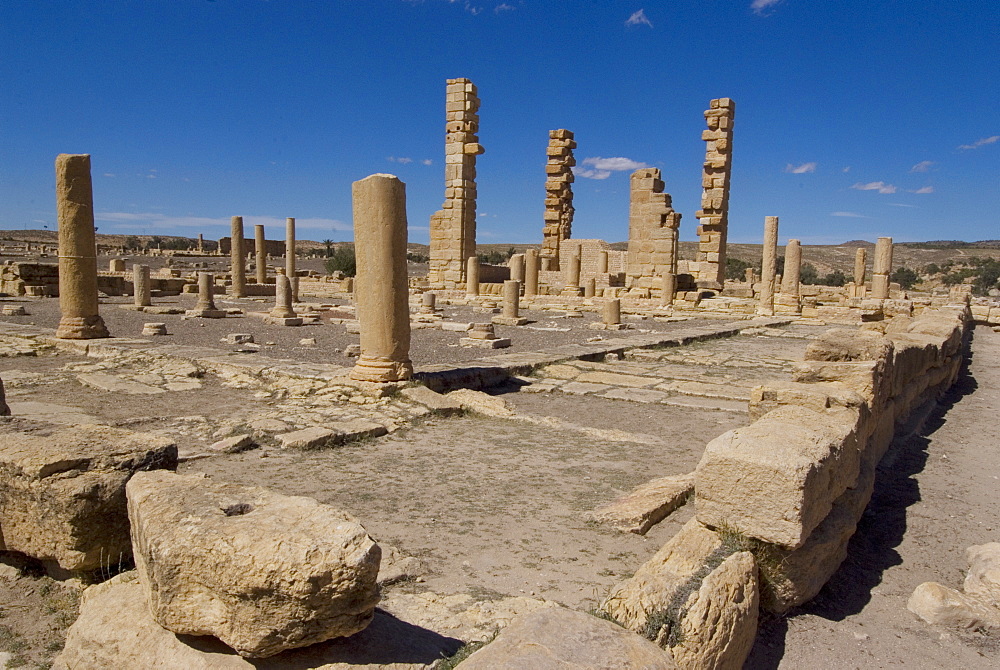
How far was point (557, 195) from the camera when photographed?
2733 cm

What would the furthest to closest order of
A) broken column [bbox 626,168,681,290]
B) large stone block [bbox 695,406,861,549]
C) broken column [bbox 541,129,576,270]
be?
broken column [bbox 541,129,576,270] < broken column [bbox 626,168,681,290] < large stone block [bbox 695,406,861,549]

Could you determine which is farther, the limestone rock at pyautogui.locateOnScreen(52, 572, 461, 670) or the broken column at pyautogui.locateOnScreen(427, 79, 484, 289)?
the broken column at pyautogui.locateOnScreen(427, 79, 484, 289)

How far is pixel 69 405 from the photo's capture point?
21.8 feet

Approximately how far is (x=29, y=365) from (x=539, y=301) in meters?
14.7

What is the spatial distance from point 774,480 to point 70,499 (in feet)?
9.79

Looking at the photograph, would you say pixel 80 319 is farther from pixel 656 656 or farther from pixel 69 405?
pixel 656 656

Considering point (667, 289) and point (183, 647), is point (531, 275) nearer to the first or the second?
point (667, 289)

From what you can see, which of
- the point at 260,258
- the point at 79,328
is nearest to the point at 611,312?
the point at 79,328

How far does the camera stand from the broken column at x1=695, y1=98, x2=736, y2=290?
2194 cm

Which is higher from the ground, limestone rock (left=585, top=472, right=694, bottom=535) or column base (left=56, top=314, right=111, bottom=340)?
column base (left=56, top=314, right=111, bottom=340)

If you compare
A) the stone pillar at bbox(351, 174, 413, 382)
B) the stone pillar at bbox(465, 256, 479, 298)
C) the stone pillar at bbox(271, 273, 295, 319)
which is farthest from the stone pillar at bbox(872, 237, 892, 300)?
the stone pillar at bbox(351, 174, 413, 382)

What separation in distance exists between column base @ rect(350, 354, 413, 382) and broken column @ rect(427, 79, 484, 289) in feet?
55.7

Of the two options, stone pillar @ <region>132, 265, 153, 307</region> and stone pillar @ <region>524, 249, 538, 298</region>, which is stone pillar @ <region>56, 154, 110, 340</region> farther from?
stone pillar @ <region>524, 249, 538, 298</region>

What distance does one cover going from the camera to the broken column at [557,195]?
87.5ft
